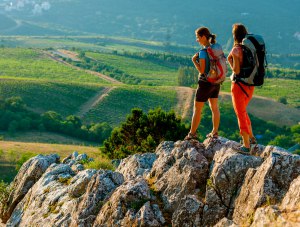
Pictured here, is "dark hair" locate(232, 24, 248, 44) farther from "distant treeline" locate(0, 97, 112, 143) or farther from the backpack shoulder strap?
"distant treeline" locate(0, 97, 112, 143)

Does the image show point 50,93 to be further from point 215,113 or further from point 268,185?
point 268,185

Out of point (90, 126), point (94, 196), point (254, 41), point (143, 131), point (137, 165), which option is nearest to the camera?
point (254, 41)

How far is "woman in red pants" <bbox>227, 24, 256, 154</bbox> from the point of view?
15.6m

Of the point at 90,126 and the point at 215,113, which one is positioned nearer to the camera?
the point at 215,113

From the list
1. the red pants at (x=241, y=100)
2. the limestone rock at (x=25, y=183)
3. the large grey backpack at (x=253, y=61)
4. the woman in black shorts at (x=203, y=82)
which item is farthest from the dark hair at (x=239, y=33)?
the limestone rock at (x=25, y=183)

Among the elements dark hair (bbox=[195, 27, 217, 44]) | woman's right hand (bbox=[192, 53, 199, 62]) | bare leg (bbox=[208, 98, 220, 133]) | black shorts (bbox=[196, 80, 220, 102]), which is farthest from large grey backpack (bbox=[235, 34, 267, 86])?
bare leg (bbox=[208, 98, 220, 133])

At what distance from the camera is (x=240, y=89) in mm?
16156

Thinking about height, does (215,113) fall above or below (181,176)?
above

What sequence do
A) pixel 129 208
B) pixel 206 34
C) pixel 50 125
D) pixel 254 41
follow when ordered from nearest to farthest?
1. pixel 129 208
2. pixel 254 41
3. pixel 206 34
4. pixel 50 125

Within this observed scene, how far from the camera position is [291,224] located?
1046 centimetres

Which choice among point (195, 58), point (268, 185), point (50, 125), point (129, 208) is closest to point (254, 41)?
point (195, 58)

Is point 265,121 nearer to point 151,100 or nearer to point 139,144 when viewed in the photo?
point 151,100

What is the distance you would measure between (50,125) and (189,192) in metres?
111

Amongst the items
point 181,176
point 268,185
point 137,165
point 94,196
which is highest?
point 268,185
